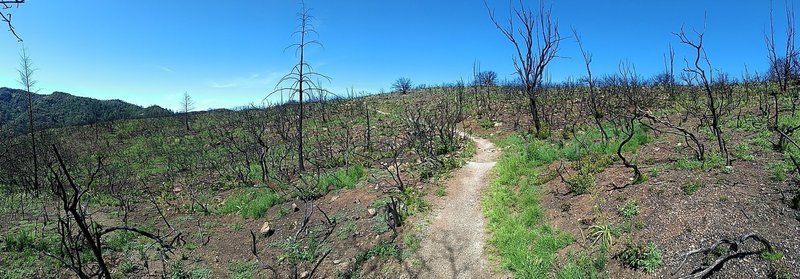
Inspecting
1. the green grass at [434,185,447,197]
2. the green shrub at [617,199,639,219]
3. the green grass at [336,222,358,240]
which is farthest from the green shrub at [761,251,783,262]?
the green grass at [336,222,358,240]

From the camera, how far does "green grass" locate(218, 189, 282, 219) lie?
10.7 m

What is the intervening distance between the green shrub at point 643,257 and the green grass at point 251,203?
27.6ft

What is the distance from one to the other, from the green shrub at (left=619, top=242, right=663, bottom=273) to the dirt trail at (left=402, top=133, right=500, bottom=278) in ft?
5.84

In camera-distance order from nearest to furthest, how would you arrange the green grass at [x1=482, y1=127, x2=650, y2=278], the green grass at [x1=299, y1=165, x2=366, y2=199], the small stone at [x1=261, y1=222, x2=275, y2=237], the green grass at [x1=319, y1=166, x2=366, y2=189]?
1. the green grass at [x1=482, y1=127, x2=650, y2=278]
2. the small stone at [x1=261, y1=222, x2=275, y2=237]
3. the green grass at [x1=299, y1=165, x2=366, y2=199]
4. the green grass at [x1=319, y1=166, x2=366, y2=189]

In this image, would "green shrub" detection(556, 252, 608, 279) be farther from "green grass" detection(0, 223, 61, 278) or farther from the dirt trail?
"green grass" detection(0, 223, 61, 278)

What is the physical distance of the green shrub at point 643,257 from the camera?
4988 millimetres

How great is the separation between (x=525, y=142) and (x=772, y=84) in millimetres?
18154

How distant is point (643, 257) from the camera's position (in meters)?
5.14

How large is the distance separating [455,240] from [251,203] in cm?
639

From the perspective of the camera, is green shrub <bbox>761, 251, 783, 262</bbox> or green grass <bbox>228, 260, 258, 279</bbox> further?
green grass <bbox>228, 260, 258, 279</bbox>

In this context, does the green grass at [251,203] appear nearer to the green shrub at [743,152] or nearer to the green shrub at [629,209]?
the green shrub at [629,209]

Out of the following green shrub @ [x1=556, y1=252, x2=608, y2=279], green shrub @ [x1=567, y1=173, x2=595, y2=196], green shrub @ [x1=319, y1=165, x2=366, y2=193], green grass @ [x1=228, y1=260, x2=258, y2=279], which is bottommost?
green grass @ [x1=228, y1=260, x2=258, y2=279]

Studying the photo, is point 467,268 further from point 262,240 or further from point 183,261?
point 183,261

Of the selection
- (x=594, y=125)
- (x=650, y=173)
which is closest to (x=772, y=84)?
(x=594, y=125)
